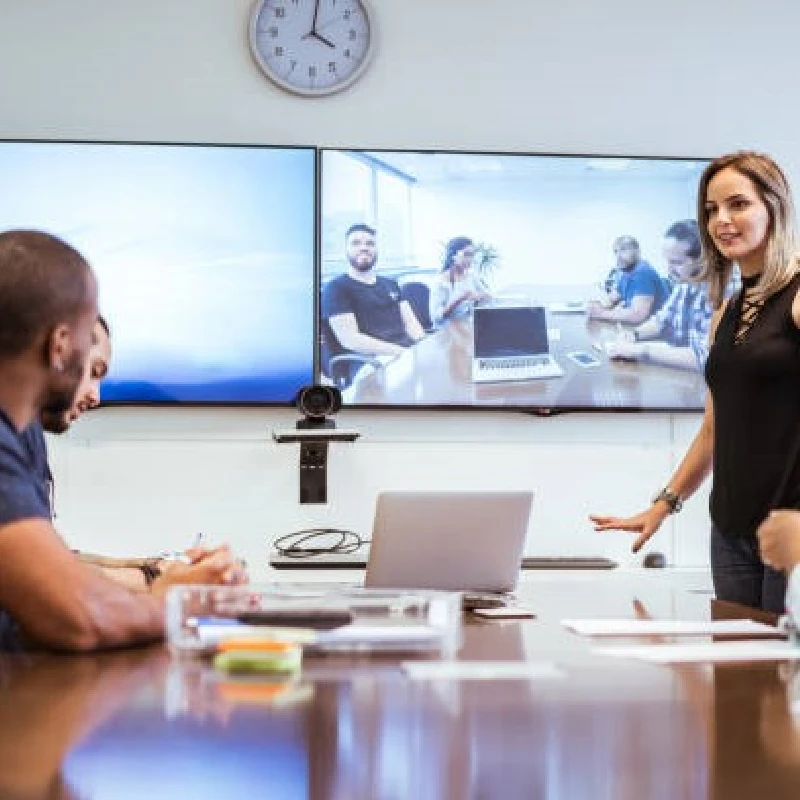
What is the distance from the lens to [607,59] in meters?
4.44

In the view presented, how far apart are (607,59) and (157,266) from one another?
168 cm

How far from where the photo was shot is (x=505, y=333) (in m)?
4.28

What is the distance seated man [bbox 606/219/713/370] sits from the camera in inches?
170

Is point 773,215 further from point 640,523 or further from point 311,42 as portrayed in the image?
point 311,42

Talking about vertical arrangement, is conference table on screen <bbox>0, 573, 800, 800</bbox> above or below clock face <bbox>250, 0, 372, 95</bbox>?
below

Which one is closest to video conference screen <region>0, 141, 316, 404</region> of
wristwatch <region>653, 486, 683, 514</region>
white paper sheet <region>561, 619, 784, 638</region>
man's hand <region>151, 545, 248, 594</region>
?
wristwatch <region>653, 486, 683, 514</region>

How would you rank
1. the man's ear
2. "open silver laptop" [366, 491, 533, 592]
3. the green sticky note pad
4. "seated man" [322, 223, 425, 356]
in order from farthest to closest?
"seated man" [322, 223, 425, 356], "open silver laptop" [366, 491, 533, 592], the man's ear, the green sticky note pad

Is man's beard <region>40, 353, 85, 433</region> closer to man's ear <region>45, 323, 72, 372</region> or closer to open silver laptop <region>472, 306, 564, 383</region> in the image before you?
man's ear <region>45, 323, 72, 372</region>

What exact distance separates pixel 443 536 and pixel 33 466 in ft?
2.74

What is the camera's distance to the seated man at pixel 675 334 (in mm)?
4312

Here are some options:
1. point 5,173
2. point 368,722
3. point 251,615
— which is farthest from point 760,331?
point 5,173

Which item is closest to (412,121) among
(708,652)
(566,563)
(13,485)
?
(566,563)

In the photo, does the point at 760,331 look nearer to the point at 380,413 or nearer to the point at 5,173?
the point at 380,413

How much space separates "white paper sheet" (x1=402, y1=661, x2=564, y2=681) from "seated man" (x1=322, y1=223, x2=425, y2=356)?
2.62 metres
